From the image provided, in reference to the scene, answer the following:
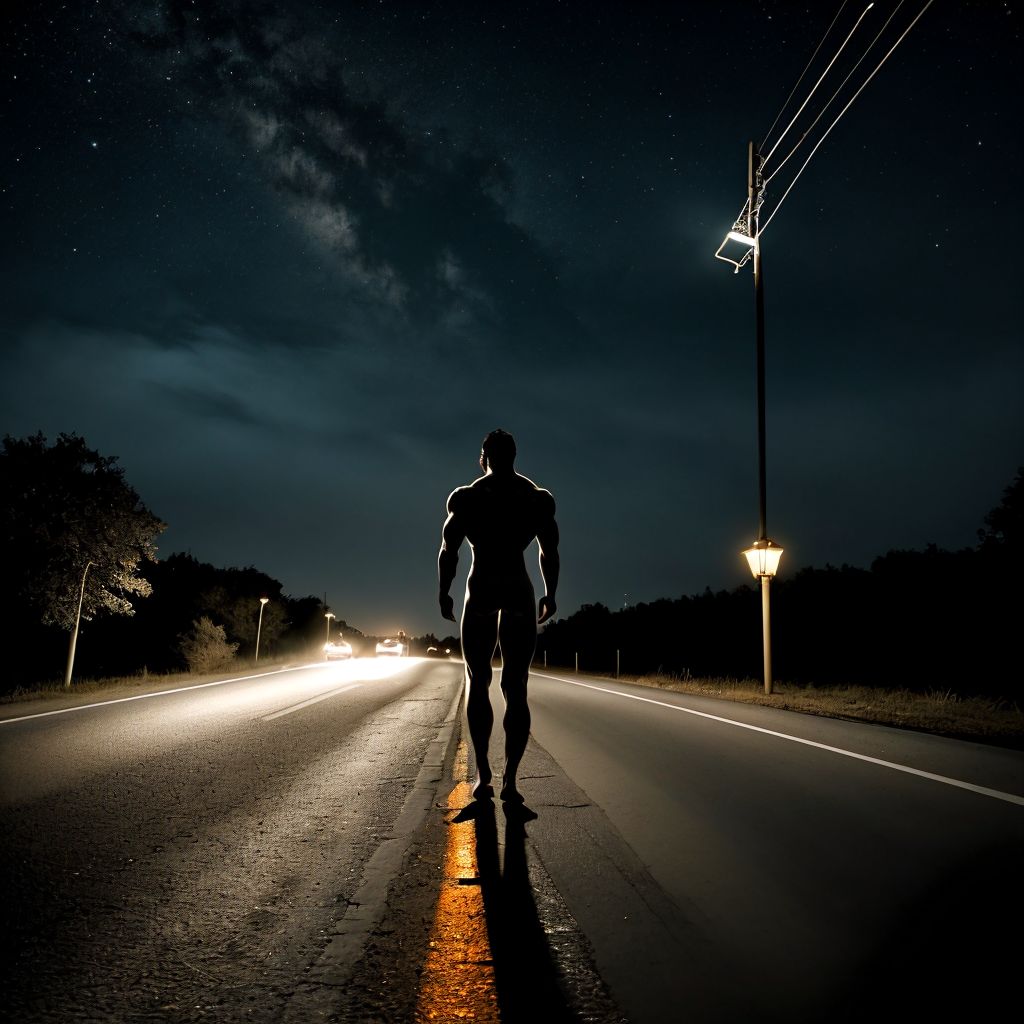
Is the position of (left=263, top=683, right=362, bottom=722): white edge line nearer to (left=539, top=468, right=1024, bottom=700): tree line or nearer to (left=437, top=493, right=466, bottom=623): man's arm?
(left=437, top=493, right=466, bottom=623): man's arm

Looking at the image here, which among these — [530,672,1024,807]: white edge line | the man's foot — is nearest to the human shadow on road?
the man's foot

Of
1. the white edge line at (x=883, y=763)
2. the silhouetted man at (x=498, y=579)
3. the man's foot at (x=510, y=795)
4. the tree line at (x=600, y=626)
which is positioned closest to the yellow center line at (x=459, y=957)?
the man's foot at (x=510, y=795)

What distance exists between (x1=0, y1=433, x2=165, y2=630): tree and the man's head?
23485 millimetres

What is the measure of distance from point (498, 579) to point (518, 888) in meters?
1.86

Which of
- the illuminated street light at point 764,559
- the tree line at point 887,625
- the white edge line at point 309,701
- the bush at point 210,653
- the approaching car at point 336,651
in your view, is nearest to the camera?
the white edge line at point 309,701

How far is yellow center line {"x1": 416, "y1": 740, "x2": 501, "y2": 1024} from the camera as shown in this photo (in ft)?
5.71

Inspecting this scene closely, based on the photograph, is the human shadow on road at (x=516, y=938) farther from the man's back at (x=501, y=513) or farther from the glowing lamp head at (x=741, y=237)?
the glowing lamp head at (x=741, y=237)

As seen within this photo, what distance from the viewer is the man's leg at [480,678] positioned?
13.4ft

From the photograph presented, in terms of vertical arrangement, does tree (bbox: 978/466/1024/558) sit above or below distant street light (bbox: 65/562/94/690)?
above

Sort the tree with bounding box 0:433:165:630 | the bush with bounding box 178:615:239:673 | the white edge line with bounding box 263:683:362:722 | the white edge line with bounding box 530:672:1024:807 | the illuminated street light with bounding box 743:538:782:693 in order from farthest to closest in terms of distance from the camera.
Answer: the bush with bounding box 178:615:239:673
the tree with bounding box 0:433:165:630
the illuminated street light with bounding box 743:538:782:693
the white edge line with bounding box 263:683:362:722
the white edge line with bounding box 530:672:1024:807

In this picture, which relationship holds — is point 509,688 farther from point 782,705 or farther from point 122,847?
point 782,705

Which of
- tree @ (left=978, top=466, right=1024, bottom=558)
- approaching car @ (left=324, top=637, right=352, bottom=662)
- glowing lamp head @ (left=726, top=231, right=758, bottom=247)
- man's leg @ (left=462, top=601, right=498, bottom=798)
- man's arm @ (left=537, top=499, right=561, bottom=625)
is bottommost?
approaching car @ (left=324, top=637, right=352, bottom=662)

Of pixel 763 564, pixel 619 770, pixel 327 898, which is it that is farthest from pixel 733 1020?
pixel 763 564

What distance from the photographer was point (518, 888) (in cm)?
263
